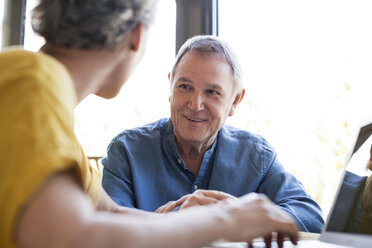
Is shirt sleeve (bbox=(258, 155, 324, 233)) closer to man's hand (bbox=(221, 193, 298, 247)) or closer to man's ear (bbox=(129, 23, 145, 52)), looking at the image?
man's hand (bbox=(221, 193, 298, 247))

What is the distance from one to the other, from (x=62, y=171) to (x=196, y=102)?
3.89 ft

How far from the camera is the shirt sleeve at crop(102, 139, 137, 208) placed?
1.63 m

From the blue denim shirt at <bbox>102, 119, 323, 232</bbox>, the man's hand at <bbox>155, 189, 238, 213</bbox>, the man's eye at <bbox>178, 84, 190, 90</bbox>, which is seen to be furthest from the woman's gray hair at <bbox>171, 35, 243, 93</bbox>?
the man's hand at <bbox>155, 189, 238, 213</bbox>

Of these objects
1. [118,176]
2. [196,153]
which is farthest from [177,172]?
[118,176]

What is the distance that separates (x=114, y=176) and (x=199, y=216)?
1.06m

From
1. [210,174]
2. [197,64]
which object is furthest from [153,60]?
[210,174]

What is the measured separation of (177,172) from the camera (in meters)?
1.76

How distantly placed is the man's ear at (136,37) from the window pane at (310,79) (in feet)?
3.88

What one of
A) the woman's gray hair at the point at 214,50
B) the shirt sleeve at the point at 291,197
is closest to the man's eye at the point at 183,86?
the woman's gray hair at the point at 214,50

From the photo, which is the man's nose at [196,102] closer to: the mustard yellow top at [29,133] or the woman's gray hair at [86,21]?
the woman's gray hair at [86,21]

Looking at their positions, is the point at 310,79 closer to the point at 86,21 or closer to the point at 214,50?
the point at 214,50

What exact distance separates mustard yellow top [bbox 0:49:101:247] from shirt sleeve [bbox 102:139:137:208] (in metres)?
1.01

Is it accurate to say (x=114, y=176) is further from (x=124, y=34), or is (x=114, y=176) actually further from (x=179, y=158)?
(x=124, y=34)

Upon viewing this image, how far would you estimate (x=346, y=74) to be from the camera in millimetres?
1993
